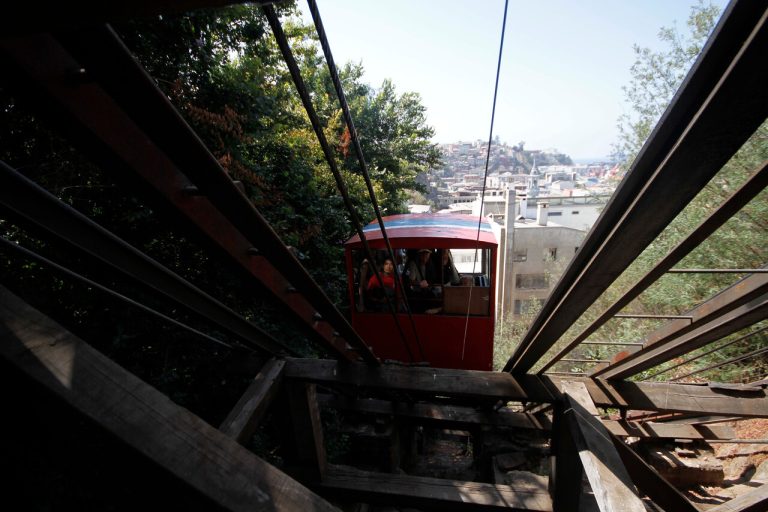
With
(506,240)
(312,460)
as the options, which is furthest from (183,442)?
(506,240)

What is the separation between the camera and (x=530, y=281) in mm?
27844

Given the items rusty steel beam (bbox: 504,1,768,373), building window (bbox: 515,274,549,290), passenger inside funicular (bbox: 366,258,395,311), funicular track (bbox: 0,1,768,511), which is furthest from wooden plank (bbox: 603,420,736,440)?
building window (bbox: 515,274,549,290)

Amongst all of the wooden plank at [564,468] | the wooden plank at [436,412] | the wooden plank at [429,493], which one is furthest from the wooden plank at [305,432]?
the wooden plank at [564,468]

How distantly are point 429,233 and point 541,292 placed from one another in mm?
25790

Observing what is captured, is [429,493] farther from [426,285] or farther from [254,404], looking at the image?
[426,285]

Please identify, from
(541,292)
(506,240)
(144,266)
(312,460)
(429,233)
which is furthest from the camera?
(541,292)

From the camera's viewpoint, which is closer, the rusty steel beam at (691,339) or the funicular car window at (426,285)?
the rusty steel beam at (691,339)

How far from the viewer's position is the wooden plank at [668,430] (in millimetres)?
5188

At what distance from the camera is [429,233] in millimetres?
4668

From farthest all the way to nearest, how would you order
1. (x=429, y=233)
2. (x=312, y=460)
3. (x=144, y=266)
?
(x=429, y=233), (x=312, y=460), (x=144, y=266)

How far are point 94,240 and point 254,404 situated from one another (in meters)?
1.56

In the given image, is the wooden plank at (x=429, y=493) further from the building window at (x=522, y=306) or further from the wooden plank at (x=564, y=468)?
the building window at (x=522, y=306)

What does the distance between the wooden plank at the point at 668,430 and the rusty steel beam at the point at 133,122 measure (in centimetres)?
566

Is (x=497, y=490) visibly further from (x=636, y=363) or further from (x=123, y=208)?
(x=123, y=208)
